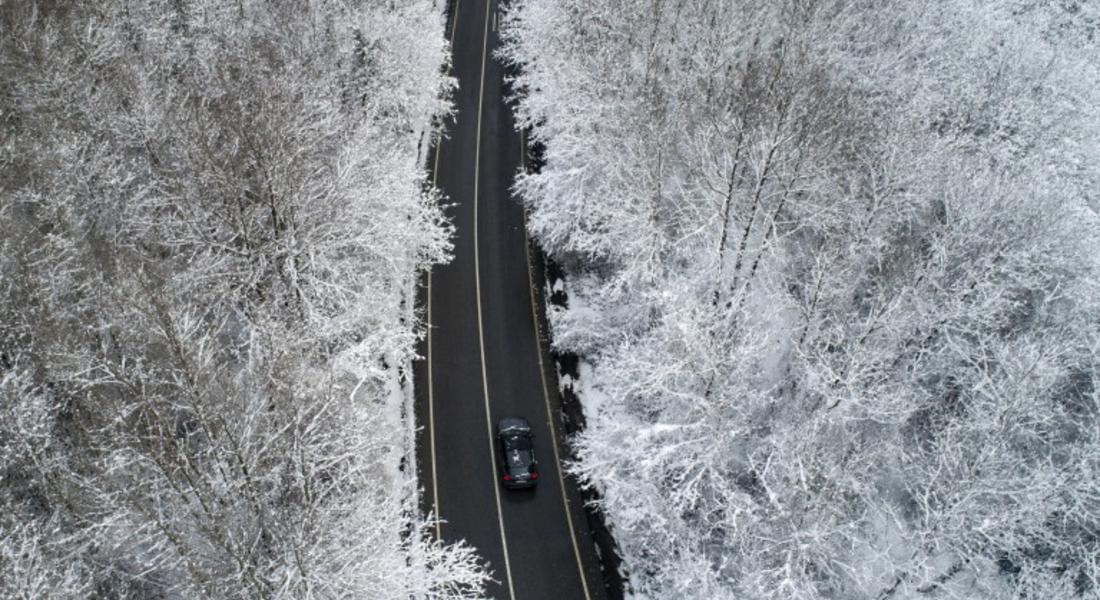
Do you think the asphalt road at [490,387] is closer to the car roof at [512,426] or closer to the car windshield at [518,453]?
the car roof at [512,426]

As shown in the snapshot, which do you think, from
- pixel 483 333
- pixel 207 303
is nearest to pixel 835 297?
pixel 483 333

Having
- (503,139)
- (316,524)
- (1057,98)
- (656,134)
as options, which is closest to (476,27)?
(503,139)

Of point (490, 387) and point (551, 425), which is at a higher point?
point (490, 387)

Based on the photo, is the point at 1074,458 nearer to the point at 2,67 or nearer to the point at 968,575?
the point at 968,575

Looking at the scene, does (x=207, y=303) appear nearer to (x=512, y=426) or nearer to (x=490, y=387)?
(x=490, y=387)

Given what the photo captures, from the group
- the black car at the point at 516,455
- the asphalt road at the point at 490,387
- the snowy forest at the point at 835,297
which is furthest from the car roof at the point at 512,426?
the snowy forest at the point at 835,297
